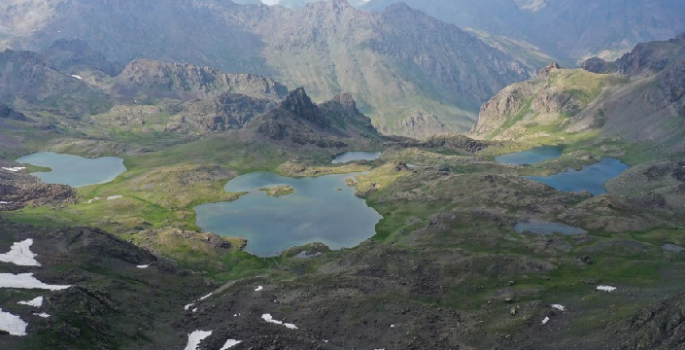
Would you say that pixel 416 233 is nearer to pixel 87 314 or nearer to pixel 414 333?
pixel 414 333

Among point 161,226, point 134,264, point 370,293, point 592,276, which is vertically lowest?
point 161,226

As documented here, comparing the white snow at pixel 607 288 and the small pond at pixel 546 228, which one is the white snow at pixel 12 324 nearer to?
the white snow at pixel 607 288

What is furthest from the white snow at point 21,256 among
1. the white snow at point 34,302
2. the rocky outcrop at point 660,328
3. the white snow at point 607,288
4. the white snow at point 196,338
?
the white snow at point 607,288

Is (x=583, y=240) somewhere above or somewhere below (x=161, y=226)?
above

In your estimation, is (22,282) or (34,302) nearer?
(34,302)

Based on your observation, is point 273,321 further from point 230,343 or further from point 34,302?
point 34,302

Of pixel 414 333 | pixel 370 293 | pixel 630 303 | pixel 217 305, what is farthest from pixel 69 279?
pixel 630 303

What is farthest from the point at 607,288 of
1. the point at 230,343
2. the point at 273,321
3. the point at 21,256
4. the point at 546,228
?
the point at 21,256
